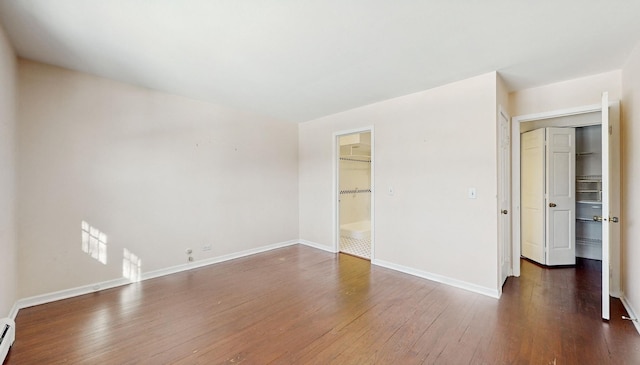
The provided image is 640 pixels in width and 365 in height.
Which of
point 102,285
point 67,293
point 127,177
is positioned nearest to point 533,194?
point 127,177

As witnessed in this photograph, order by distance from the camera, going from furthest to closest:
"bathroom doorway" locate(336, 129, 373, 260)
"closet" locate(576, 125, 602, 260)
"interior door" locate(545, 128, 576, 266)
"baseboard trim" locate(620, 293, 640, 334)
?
"bathroom doorway" locate(336, 129, 373, 260) < "closet" locate(576, 125, 602, 260) < "interior door" locate(545, 128, 576, 266) < "baseboard trim" locate(620, 293, 640, 334)

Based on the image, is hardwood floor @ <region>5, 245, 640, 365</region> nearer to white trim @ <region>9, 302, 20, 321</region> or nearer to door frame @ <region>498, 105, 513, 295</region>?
white trim @ <region>9, 302, 20, 321</region>

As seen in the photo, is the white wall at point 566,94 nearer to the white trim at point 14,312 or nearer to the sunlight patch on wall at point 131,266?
the sunlight patch on wall at point 131,266

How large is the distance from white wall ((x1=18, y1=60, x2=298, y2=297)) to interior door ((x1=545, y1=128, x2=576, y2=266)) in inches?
173

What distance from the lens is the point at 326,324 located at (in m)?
2.26

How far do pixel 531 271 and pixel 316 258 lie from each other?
3048mm

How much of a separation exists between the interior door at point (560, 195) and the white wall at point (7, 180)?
6.06 metres

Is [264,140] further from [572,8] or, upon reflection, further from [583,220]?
[583,220]

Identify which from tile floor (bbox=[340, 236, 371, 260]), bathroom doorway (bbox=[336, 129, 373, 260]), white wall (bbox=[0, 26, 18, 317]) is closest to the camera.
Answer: white wall (bbox=[0, 26, 18, 317])

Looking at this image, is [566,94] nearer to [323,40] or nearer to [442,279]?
[442,279]

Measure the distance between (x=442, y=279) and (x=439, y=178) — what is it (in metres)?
1.25

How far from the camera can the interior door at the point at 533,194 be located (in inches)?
151

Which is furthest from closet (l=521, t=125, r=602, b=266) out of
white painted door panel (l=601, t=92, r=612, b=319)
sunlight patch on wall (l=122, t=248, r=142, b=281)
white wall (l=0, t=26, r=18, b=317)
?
white wall (l=0, t=26, r=18, b=317)

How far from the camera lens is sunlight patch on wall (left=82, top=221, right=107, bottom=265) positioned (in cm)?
289
